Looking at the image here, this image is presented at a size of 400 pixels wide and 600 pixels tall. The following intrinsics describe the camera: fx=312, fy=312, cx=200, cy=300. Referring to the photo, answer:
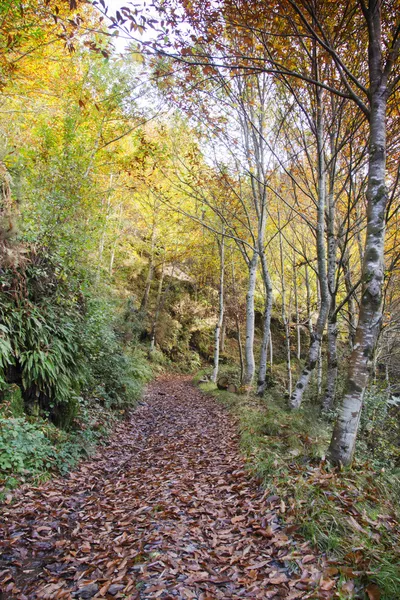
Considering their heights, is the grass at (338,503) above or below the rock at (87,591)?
above

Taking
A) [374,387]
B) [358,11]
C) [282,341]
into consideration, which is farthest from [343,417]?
[282,341]

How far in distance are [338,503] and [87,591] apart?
260cm

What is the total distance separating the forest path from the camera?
268 cm

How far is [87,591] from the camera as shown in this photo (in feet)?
8.89

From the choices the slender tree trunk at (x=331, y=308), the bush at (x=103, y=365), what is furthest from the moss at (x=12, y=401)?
Answer: the slender tree trunk at (x=331, y=308)

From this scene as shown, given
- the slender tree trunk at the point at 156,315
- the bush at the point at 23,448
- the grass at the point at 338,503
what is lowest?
the bush at the point at 23,448

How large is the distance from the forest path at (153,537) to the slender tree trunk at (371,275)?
136 cm

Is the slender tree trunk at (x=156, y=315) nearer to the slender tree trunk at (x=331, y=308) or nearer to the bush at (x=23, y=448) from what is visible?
the slender tree trunk at (x=331, y=308)

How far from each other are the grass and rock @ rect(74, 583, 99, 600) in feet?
6.41

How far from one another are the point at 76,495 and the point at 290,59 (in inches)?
352

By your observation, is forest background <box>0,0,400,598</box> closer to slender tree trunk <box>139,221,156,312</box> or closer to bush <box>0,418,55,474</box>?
bush <box>0,418,55,474</box>

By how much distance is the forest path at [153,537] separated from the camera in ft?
8.79

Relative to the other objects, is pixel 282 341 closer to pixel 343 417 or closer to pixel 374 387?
pixel 374 387

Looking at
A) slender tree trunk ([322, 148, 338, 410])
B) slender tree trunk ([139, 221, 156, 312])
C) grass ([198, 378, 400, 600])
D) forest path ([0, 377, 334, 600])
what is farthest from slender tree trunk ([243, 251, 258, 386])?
slender tree trunk ([139, 221, 156, 312])
